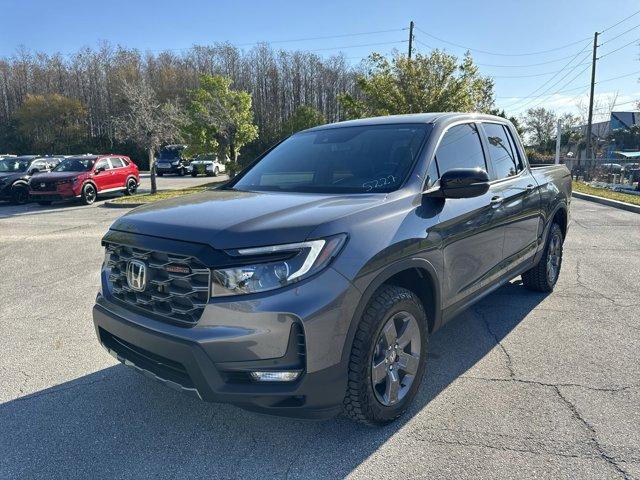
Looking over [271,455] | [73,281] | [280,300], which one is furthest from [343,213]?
[73,281]

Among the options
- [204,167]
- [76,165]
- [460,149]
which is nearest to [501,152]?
[460,149]

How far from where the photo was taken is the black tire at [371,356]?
2504mm

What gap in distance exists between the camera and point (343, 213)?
2547mm

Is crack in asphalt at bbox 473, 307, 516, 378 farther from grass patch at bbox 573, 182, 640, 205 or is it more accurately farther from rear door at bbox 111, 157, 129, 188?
rear door at bbox 111, 157, 129, 188

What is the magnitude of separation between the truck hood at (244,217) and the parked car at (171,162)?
106ft

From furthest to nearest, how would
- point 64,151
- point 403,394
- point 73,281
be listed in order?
point 64,151 < point 73,281 < point 403,394

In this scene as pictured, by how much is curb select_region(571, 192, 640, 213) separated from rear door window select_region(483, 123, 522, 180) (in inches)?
405

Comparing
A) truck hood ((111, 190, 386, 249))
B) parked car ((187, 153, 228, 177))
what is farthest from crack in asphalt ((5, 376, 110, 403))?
parked car ((187, 153, 228, 177))

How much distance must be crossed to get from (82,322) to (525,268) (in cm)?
452

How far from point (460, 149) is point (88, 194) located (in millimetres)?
15959

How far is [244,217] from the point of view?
2539mm

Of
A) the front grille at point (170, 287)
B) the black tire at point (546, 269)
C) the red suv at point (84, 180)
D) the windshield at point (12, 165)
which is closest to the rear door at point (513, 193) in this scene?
the black tire at point (546, 269)

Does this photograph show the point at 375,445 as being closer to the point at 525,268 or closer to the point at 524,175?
the point at 525,268

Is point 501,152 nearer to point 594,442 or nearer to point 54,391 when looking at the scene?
point 594,442
